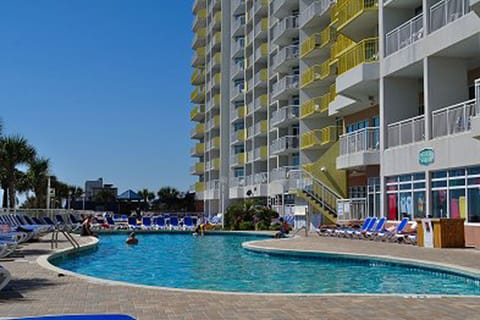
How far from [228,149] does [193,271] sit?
144 ft

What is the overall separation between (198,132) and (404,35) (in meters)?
46.0

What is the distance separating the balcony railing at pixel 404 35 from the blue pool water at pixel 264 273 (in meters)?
10.2

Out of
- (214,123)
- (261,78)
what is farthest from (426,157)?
(214,123)

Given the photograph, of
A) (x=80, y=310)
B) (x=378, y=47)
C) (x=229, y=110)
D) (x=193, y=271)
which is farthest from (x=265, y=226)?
(x=80, y=310)

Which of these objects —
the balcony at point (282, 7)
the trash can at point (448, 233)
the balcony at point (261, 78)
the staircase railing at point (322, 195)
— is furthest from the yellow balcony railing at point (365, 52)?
the balcony at point (261, 78)

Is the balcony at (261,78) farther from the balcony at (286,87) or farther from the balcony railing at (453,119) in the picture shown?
the balcony railing at (453,119)

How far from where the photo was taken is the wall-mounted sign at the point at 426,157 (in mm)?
22141

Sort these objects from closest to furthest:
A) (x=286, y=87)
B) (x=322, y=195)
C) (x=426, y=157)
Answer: (x=426, y=157)
(x=322, y=195)
(x=286, y=87)

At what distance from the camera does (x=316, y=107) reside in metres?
39.1

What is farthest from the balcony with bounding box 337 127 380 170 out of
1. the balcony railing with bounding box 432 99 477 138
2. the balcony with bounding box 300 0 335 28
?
the balcony with bounding box 300 0 335 28

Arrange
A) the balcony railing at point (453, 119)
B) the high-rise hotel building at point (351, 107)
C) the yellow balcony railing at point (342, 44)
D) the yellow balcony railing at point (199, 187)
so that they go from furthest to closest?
1. the yellow balcony railing at point (199, 187)
2. the yellow balcony railing at point (342, 44)
3. the high-rise hotel building at point (351, 107)
4. the balcony railing at point (453, 119)

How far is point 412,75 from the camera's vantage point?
25.5 m

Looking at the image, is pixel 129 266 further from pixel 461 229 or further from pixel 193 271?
pixel 461 229

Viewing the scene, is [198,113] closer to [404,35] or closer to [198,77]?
[198,77]
